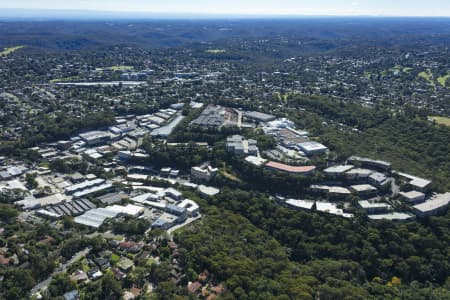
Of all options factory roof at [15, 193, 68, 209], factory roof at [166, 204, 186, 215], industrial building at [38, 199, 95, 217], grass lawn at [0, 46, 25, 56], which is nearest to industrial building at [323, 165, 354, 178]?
factory roof at [166, 204, 186, 215]

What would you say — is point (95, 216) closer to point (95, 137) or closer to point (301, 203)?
point (301, 203)

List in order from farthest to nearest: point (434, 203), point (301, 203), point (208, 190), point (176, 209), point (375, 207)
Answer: point (208, 190) → point (301, 203) → point (434, 203) → point (375, 207) → point (176, 209)

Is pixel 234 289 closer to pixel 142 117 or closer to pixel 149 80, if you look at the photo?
pixel 142 117

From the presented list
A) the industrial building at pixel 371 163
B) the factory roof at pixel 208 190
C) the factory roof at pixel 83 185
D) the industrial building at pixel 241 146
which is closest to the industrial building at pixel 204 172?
the factory roof at pixel 208 190

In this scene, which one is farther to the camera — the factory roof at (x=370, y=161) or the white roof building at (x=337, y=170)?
the factory roof at (x=370, y=161)

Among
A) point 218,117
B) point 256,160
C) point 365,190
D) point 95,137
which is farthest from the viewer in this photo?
point 218,117

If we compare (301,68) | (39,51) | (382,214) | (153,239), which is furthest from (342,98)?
(39,51)

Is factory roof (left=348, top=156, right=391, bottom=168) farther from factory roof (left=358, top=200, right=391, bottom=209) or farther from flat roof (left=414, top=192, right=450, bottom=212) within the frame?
factory roof (left=358, top=200, right=391, bottom=209)

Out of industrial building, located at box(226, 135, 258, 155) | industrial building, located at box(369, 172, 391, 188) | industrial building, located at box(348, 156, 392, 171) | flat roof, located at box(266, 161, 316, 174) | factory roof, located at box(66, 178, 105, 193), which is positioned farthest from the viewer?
industrial building, located at box(226, 135, 258, 155)

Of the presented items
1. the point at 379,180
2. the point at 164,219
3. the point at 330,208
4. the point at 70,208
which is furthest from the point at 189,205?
the point at 379,180

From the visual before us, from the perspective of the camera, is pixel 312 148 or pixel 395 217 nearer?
pixel 395 217

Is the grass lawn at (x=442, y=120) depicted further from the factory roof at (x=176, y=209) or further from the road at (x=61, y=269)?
the road at (x=61, y=269)
